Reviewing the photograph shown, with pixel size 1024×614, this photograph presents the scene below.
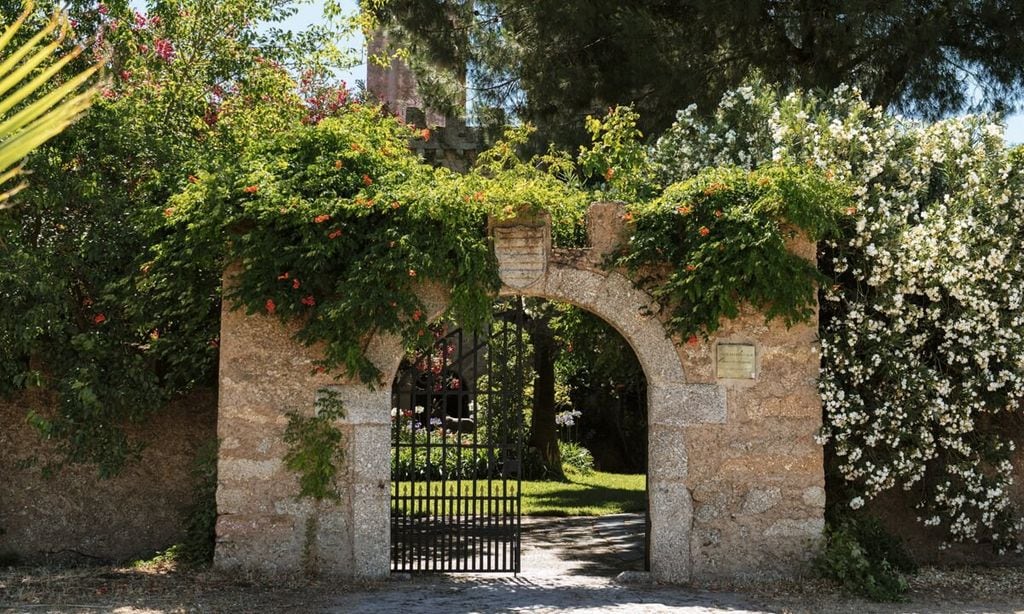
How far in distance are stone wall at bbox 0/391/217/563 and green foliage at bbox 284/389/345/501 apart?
3.93 ft

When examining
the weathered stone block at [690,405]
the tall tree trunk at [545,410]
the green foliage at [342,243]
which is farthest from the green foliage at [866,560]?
the tall tree trunk at [545,410]

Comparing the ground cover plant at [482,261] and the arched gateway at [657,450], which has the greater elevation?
the ground cover plant at [482,261]

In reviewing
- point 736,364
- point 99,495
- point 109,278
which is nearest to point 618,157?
point 736,364

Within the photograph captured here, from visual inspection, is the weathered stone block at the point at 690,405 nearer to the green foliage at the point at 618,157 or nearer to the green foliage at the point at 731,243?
the green foliage at the point at 731,243

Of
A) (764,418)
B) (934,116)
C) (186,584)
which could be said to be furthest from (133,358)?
(934,116)

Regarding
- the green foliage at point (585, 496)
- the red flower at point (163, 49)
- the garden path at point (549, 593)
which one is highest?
the red flower at point (163, 49)

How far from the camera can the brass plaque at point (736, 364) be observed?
6906 millimetres

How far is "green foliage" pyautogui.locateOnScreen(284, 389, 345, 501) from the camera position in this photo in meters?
6.79

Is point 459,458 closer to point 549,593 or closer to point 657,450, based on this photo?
point 549,593

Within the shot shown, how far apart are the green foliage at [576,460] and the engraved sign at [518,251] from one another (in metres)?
7.91

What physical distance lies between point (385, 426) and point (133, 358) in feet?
6.05

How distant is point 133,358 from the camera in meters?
7.43

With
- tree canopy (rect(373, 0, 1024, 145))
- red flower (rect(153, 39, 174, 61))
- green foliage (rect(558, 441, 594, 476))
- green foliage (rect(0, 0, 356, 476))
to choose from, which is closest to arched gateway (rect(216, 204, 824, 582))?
green foliage (rect(0, 0, 356, 476))

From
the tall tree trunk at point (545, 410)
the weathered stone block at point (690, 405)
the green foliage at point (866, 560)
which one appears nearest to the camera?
the green foliage at point (866, 560)
